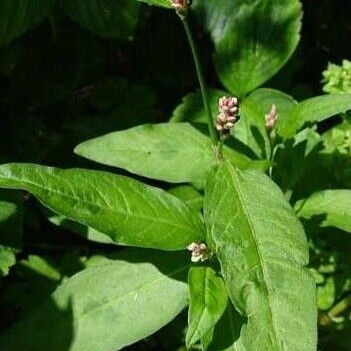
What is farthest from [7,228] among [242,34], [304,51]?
[304,51]

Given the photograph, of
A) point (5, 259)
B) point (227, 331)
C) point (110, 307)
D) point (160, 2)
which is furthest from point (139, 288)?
point (160, 2)

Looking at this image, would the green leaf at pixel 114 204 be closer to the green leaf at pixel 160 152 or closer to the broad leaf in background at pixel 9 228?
the green leaf at pixel 160 152

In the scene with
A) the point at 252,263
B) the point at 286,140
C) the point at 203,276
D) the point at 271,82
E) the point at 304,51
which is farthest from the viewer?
the point at 304,51

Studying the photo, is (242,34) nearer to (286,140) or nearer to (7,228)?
(286,140)

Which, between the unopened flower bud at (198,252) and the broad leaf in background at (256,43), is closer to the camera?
the unopened flower bud at (198,252)

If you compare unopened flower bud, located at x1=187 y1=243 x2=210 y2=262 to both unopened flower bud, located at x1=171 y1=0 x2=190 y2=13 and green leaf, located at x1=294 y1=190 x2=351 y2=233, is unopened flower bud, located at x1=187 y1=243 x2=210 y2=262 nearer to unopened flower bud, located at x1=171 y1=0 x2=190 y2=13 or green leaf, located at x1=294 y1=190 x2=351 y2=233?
green leaf, located at x1=294 y1=190 x2=351 y2=233

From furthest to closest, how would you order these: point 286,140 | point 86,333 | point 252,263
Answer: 1. point 286,140
2. point 86,333
3. point 252,263

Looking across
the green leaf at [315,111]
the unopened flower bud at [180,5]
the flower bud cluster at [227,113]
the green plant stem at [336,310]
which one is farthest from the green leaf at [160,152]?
the green plant stem at [336,310]
